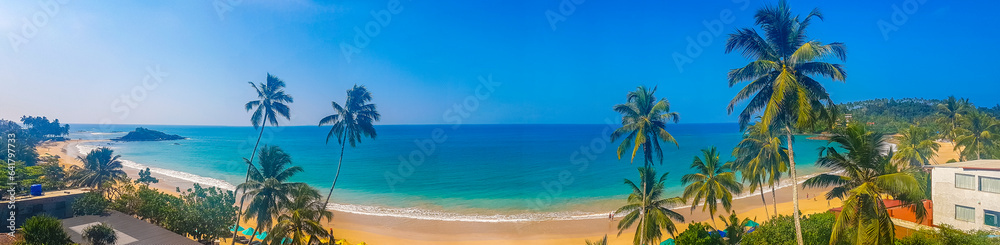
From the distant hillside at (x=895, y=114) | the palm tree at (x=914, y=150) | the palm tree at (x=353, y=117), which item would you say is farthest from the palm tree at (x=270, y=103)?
the distant hillside at (x=895, y=114)

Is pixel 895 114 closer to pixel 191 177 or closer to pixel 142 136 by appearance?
pixel 191 177

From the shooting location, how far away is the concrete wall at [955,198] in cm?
1477

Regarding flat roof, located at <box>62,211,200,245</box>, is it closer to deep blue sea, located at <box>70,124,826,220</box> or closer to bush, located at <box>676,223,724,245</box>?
deep blue sea, located at <box>70,124,826,220</box>

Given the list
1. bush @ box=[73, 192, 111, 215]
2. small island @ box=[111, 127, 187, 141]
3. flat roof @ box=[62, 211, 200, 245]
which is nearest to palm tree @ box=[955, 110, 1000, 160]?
flat roof @ box=[62, 211, 200, 245]

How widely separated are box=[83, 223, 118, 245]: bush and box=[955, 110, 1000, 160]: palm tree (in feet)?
170

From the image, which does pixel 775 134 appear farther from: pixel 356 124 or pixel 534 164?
pixel 534 164

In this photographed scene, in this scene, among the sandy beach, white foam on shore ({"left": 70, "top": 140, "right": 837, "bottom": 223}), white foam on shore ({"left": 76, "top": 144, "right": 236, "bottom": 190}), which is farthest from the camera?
white foam on shore ({"left": 76, "top": 144, "right": 236, "bottom": 190})

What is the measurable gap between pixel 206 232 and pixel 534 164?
49604 millimetres

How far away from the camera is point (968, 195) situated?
1534 cm

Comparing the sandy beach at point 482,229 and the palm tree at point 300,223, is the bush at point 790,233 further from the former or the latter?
the palm tree at point 300,223

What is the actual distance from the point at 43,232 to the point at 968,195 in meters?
32.9

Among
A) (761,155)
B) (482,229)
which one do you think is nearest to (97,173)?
(482,229)

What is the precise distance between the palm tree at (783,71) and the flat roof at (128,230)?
20.8 m

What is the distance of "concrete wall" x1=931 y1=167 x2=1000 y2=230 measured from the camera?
14.8 metres
